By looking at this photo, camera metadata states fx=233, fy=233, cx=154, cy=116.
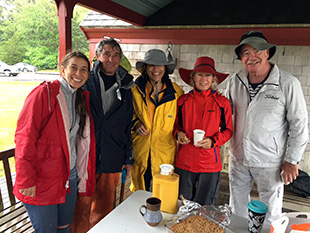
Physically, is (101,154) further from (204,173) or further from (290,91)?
(290,91)

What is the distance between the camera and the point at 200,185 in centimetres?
216

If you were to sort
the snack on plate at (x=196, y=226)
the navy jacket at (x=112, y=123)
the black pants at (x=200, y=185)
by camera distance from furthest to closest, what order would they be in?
the black pants at (x=200, y=185)
the navy jacket at (x=112, y=123)
the snack on plate at (x=196, y=226)

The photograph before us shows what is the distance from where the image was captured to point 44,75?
11.0 m

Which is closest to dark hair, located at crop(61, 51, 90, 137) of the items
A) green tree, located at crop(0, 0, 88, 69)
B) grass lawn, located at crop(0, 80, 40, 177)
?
grass lawn, located at crop(0, 80, 40, 177)

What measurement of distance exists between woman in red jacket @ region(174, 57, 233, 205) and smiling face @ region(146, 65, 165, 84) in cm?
31

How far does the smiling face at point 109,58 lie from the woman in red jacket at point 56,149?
1.04 feet

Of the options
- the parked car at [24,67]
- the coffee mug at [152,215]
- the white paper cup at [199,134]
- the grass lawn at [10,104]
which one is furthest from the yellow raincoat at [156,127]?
the parked car at [24,67]

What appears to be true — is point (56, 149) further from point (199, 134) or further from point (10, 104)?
point (10, 104)

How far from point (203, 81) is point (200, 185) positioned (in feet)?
3.14

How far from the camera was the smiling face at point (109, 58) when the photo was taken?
6.75 feet

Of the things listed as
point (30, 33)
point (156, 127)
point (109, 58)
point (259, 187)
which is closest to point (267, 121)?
point (259, 187)

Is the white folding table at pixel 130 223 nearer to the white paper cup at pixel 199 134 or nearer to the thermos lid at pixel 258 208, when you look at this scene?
the thermos lid at pixel 258 208

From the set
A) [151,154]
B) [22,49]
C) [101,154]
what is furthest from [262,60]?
[22,49]

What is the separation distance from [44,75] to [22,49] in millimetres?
1812
